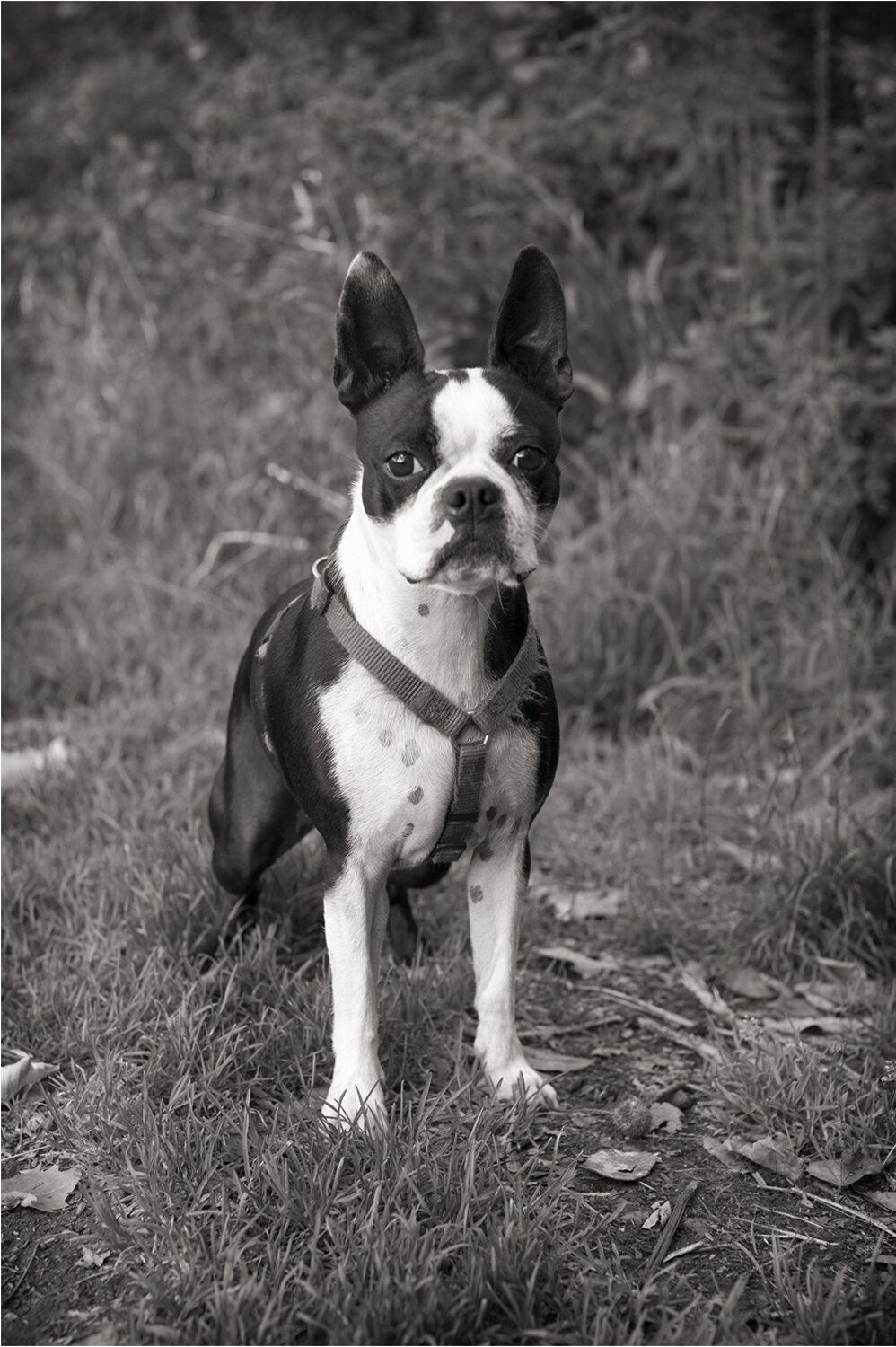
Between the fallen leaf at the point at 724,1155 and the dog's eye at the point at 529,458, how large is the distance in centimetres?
132

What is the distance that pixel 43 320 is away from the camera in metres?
6.52

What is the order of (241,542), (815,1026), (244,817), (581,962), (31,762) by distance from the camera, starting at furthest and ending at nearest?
(241,542)
(31,762)
(581,962)
(815,1026)
(244,817)

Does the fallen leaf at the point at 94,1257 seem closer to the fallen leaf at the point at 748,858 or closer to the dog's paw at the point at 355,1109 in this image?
the dog's paw at the point at 355,1109

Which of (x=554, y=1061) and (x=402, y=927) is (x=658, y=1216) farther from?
(x=402, y=927)

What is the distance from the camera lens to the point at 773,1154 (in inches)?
96.7

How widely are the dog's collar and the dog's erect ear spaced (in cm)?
55

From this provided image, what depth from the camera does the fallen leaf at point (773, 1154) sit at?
95.6 inches

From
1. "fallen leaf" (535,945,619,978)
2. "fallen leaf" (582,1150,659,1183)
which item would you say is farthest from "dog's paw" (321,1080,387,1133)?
"fallen leaf" (535,945,619,978)

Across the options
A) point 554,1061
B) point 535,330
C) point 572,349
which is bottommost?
point 554,1061

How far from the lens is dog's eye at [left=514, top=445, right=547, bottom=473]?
2322mm

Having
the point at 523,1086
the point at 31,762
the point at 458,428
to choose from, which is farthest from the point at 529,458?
the point at 31,762

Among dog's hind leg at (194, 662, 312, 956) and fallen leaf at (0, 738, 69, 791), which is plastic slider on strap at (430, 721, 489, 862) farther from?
fallen leaf at (0, 738, 69, 791)

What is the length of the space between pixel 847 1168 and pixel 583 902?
46.6 inches

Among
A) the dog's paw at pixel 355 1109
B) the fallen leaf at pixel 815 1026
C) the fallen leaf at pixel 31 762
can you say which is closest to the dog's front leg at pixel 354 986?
the dog's paw at pixel 355 1109
